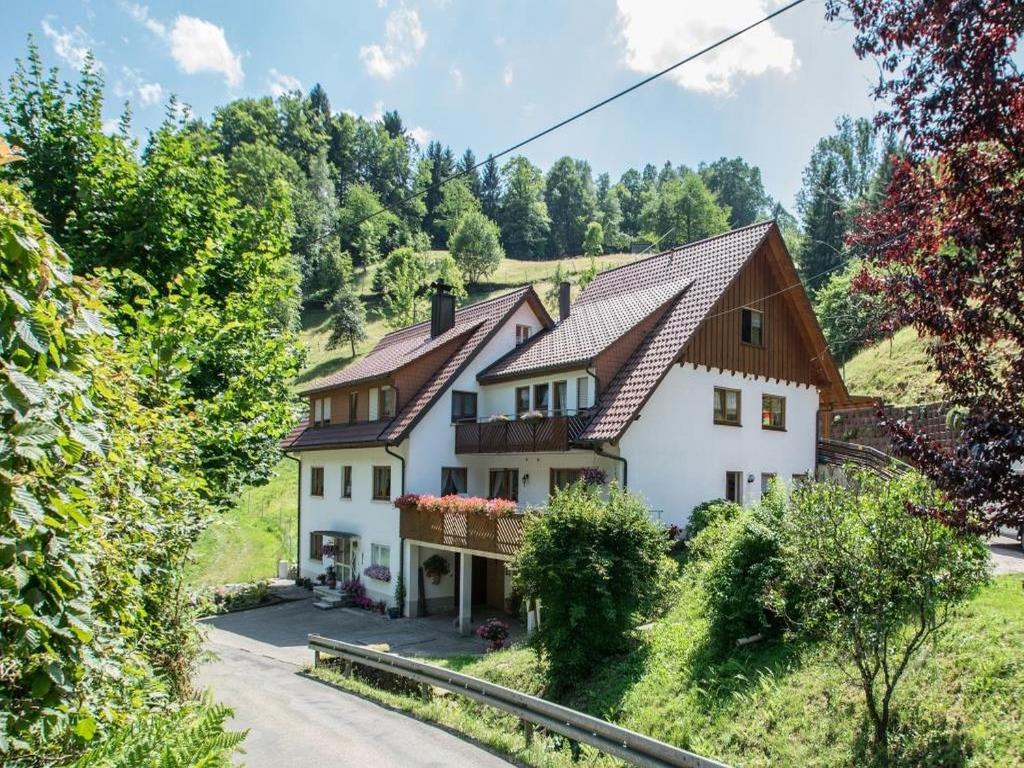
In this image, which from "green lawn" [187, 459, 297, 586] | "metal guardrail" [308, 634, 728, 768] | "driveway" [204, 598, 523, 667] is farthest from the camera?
"green lawn" [187, 459, 297, 586]

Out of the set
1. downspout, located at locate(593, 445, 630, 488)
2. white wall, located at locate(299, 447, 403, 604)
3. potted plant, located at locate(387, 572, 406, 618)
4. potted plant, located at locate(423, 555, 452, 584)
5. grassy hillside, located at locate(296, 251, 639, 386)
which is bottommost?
potted plant, located at locate(387, 572, 406, 618)

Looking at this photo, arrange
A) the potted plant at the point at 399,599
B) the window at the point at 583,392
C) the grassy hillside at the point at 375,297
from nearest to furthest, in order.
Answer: the window at the point at 583,392
the potted plant at the point at 399,599
the grassy hillside at the point at 375,297

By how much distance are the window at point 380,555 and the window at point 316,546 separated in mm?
4256

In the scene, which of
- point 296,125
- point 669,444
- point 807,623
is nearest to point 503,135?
point 807,623

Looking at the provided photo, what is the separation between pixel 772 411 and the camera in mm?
25391

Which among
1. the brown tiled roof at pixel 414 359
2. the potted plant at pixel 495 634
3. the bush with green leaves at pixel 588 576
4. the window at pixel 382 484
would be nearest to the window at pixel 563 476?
the potted plant at pixel 495 634

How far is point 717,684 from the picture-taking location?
480 inches

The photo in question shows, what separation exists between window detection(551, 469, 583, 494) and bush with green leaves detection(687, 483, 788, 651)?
781 cm

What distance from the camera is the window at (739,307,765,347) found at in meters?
24.2

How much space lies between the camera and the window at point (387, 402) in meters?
27.3

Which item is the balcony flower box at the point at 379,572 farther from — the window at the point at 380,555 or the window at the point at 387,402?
the window at the point at 387,402

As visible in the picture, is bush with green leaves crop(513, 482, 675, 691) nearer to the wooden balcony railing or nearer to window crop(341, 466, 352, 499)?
the wooden balcony railing

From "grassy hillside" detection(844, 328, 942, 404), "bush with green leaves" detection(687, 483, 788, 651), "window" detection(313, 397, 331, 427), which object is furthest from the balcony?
"grassy hillside" detection(844, 328, 942, 404)

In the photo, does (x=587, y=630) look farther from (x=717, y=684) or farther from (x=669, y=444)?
(x=669, y=444)
